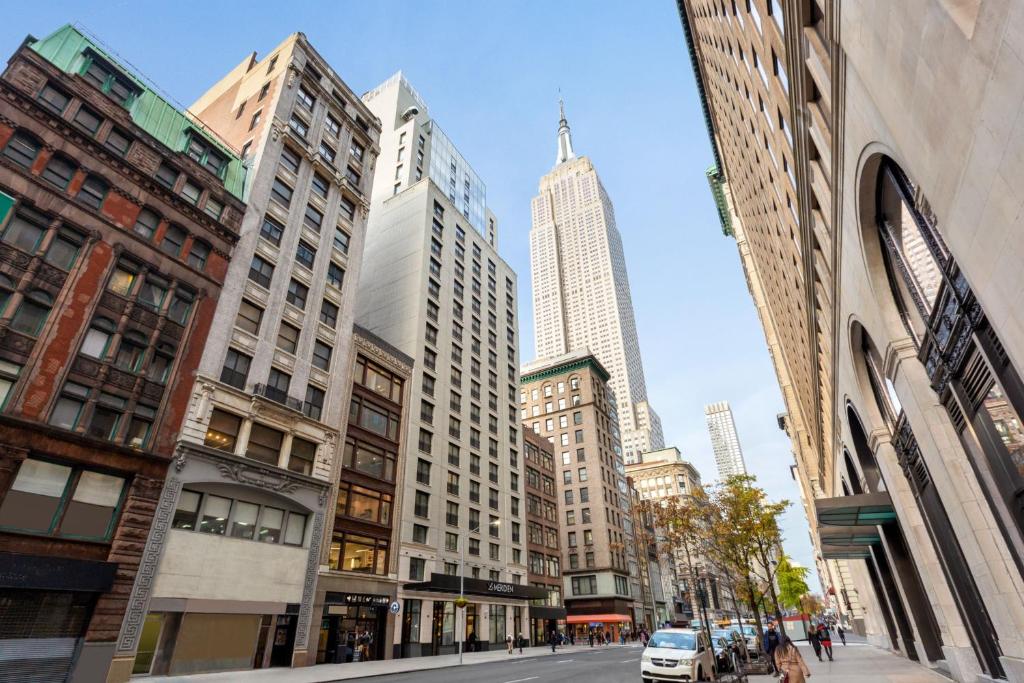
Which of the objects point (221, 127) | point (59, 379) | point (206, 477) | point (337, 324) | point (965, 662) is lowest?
point (965, 662)

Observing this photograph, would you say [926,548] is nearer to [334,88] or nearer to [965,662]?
[965,662]

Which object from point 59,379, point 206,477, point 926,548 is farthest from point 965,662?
point 59,379

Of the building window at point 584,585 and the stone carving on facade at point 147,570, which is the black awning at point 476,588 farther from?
the building window at point 584,585

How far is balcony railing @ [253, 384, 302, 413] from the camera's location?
30.1 metres

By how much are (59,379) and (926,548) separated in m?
32.4

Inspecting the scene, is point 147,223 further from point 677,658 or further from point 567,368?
point 567,368

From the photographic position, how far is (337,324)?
3725 centimetres

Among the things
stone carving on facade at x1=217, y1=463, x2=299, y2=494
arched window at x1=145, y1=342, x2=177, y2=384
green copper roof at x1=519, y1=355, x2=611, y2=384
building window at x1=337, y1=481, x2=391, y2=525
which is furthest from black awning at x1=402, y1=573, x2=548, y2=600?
green copper roof at x1=519, y1=355, x2=611, y2=384

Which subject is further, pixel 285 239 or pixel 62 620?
pixel 285 239

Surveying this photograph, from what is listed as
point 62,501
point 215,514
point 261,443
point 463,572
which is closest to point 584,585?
point 463,572

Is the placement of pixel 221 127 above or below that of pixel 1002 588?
above

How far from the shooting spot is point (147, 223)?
27.3m

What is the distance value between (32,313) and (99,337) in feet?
8.10

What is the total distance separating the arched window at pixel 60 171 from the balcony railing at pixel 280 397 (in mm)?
13083
